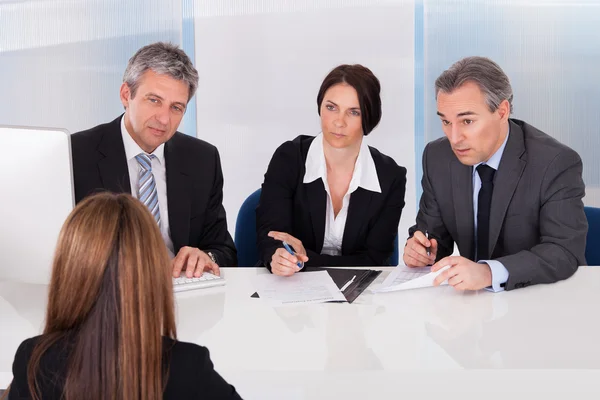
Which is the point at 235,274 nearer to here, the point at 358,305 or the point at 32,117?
the point at 358,305

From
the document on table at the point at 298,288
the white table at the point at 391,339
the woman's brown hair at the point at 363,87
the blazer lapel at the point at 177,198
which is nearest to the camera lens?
the white table at the point at 391,339

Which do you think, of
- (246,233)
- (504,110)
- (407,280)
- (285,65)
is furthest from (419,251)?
(285,65)

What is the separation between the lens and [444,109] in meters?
2.66

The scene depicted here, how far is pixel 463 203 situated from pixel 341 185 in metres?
0.57

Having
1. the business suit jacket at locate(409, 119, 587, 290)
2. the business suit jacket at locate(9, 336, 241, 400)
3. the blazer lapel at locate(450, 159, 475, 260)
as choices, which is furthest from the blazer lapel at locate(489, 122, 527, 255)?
the business suit jacket at locate(9, 336, 241, 400)

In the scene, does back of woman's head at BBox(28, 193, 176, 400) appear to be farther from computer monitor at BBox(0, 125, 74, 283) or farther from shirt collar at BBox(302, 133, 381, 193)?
shirt collar at BBox(302, 133, 381, 193)

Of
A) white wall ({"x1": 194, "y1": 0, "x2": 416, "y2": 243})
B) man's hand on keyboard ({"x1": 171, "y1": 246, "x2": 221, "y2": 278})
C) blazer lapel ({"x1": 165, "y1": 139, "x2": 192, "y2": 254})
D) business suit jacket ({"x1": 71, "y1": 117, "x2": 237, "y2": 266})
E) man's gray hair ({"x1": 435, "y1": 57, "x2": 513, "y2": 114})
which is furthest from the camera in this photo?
white wall ({"x1": 194, "y1": 0, "x2": 416, "y2": 243})

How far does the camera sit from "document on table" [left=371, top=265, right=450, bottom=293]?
7.09 feet

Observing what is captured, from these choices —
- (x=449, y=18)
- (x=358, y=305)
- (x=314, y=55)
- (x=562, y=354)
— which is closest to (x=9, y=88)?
(x=314, y=55)

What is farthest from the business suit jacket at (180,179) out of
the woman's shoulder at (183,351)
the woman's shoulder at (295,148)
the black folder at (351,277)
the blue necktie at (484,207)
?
the woman's shoulder at (183,351)

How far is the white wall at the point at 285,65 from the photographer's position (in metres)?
5.06

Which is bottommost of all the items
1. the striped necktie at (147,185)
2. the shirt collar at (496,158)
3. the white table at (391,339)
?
the white table at (391,339)

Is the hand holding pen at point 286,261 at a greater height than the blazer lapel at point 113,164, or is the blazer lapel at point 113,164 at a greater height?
the blazer lapel at point 113,164

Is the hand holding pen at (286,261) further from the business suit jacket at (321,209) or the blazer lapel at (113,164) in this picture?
the blazer lapel at (113,164)
